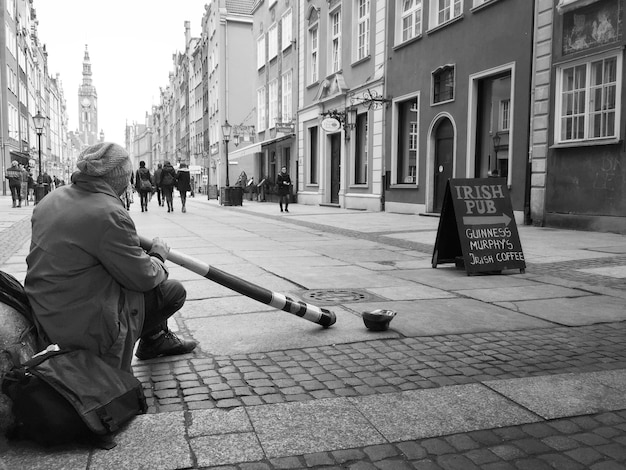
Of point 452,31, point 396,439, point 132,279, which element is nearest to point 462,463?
point 396,439

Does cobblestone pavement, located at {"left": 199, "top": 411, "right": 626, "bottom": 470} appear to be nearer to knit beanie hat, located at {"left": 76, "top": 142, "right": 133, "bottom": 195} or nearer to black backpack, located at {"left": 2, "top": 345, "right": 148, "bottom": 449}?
black backpack, located at {"left": 2, "top": 345, "right": 148, "bottom": 449}

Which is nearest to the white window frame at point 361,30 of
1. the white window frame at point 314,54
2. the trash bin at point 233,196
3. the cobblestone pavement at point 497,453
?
the white window frame at point 314,54

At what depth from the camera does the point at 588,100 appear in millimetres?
11656

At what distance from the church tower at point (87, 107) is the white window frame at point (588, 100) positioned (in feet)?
555

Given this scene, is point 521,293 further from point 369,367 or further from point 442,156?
point 442,156

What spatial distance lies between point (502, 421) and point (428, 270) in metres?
4.63

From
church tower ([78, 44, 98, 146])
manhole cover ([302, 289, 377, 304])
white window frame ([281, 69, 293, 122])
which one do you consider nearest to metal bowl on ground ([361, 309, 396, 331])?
manhole cover ([302, 289, 377, 304])

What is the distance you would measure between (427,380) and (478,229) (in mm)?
4096

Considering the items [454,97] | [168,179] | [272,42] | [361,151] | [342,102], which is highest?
[272,42]

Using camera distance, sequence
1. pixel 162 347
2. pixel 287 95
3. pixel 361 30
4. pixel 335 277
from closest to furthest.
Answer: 1. pixel 162 347
2. pixel 335 277
3. pixel 361 30
4. pixel 287 95

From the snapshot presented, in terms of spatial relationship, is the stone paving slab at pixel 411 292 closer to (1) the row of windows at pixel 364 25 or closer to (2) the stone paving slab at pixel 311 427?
(2) the stone paving slab at pixel 311 427

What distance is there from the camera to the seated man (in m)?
2.74

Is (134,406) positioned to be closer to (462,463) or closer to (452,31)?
(462,463)

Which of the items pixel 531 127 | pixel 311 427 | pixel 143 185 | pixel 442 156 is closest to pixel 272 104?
pixel 143 185
